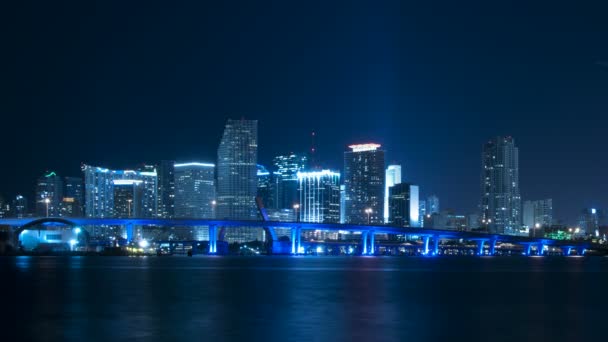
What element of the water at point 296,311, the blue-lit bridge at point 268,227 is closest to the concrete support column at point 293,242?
the blue-lit bridge at point 268,227

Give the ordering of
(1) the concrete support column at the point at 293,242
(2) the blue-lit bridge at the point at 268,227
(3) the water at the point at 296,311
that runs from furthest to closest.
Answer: (1) the concrete support column at the point at 293,242
(2) the blue-lit bridge at the point at 268,227
(3) the water at the point at 296,311

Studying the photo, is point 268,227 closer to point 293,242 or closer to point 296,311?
point 293,242

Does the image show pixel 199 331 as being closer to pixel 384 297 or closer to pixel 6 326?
pixel 6 326

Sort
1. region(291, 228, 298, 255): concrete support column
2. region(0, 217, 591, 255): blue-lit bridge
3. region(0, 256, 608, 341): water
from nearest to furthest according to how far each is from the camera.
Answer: region(0, 256, 608, 341): water < region(0, 217, 591, 255): blue-lit bridge < region(291, 228, 298, 255): concrete support column

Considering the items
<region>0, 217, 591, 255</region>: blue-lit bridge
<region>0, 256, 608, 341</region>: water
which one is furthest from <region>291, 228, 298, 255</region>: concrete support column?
<region>0, 256, 608, 341</region>: water

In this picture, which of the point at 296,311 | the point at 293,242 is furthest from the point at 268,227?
the point at 296,311

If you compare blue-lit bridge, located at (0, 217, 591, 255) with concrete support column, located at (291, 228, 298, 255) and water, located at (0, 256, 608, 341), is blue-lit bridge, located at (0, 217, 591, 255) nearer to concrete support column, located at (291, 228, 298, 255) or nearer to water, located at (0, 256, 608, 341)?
concrete support column, located at (291, 228, 298, 255)

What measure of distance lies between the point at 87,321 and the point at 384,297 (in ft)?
62.4

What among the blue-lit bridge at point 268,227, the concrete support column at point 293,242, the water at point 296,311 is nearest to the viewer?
the water at point 296,311

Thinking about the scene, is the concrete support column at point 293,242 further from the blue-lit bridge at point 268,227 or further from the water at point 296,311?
the water at point 296,311

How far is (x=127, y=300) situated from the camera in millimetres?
39125

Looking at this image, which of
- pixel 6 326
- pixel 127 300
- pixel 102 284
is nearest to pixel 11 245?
pixel 102 284

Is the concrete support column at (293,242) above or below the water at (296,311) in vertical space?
below

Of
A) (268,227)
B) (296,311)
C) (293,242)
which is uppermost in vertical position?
(268,227)
